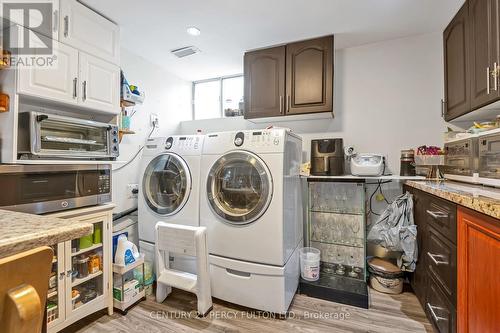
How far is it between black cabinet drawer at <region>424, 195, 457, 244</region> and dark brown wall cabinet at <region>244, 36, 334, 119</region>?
1144 mm

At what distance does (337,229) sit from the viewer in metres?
2.38

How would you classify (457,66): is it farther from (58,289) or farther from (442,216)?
(58,289)

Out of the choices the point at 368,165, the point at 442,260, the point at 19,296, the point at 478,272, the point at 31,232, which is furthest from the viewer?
the point at 368,165

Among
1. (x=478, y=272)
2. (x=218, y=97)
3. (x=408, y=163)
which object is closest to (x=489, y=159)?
(x=408, y=163)

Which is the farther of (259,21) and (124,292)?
(259,21)

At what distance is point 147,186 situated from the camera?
219 centimetres

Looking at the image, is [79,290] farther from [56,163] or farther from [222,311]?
[222,311]

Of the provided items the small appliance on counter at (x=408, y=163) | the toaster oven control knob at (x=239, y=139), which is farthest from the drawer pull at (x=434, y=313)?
the toaster oven control knob at (x=239, y=139)

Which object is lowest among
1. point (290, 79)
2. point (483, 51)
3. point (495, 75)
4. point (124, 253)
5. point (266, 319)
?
point (266, 319)

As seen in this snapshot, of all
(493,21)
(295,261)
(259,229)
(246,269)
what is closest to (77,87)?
(259,229)

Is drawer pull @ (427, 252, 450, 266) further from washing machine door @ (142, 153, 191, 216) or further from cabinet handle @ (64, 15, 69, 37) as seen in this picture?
cabinet handle @ (64, 15, 69, 37)

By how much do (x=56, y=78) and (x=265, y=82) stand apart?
5.66 ft

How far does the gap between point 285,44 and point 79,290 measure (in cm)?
276

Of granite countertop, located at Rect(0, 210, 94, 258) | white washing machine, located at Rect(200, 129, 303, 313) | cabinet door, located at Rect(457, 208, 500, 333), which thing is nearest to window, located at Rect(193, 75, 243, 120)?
white washing machine, located at Rect(200, 129, 303, 313)
